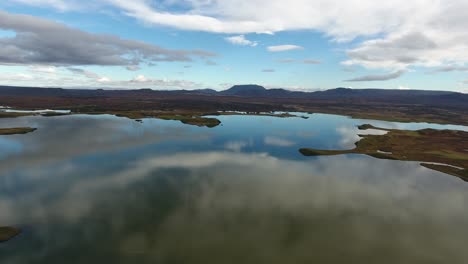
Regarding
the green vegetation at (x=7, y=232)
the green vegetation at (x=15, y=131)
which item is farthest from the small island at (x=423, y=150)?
the green vegetation at (x=15, y=131)

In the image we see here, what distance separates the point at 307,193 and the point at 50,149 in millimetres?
59555

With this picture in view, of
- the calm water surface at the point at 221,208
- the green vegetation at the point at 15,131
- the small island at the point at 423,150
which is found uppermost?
the green vegetation at the point at 15,131

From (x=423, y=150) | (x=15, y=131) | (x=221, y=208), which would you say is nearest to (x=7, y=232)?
(x=221, y=208)

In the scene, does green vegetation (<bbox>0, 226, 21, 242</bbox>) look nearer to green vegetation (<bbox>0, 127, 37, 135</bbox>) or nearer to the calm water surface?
the calm water surface

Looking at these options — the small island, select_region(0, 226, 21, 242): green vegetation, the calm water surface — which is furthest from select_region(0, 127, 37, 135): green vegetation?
the small island

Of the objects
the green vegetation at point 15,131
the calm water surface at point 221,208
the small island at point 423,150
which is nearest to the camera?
the calm water surface at point 221,208

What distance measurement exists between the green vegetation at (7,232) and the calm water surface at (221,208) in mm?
818

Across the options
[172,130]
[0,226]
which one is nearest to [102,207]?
[0,226]

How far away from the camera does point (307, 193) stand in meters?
44.6

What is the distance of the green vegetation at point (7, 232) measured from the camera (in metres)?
28.7

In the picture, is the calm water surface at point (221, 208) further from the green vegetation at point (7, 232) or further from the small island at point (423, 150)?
the small island at point (423, 150)

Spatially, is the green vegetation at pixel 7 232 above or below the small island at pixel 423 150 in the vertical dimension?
below

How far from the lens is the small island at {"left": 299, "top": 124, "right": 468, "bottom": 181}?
64.9m

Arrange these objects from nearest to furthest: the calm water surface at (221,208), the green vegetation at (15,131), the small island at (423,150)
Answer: the calm water surface at (221,208), the small island at (423,150), the green vegetation at (15,131)
